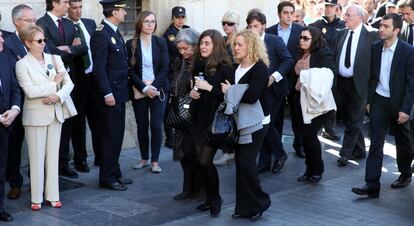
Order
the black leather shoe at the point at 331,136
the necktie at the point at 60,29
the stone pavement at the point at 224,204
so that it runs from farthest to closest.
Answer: the black leather shoe at the point at 331,136 → the necktie at the point at 60,29 → the stone pavement at the point at 224,204

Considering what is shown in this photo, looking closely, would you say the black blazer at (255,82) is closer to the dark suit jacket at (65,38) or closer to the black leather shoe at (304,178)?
the black leather shoe at (304,178)

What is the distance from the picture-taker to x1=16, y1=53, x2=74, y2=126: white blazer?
6711mm

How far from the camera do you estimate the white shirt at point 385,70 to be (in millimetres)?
7531

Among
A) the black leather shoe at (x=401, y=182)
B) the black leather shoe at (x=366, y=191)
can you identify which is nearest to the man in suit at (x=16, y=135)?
the black leather shoe at (x=366, y=191)

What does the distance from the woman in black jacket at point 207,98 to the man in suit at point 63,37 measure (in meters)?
1.65

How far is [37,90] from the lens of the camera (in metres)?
6.70

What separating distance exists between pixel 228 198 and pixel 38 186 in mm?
1944

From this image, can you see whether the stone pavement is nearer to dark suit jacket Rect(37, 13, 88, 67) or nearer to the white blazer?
the white blazer

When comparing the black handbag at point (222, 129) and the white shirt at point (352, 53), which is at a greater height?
the white shirt at point (352, 53)

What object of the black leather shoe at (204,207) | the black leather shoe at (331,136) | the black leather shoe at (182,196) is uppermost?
the black leather shoe at (204,207)

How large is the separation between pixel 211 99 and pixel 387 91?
2036 millimetres

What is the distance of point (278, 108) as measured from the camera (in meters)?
8.65

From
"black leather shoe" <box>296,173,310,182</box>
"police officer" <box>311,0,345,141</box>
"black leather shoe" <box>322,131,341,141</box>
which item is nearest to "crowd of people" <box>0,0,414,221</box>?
"black leather shoe" <box>296,173,310,182</box>

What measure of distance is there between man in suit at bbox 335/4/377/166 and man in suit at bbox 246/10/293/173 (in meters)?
0.97
